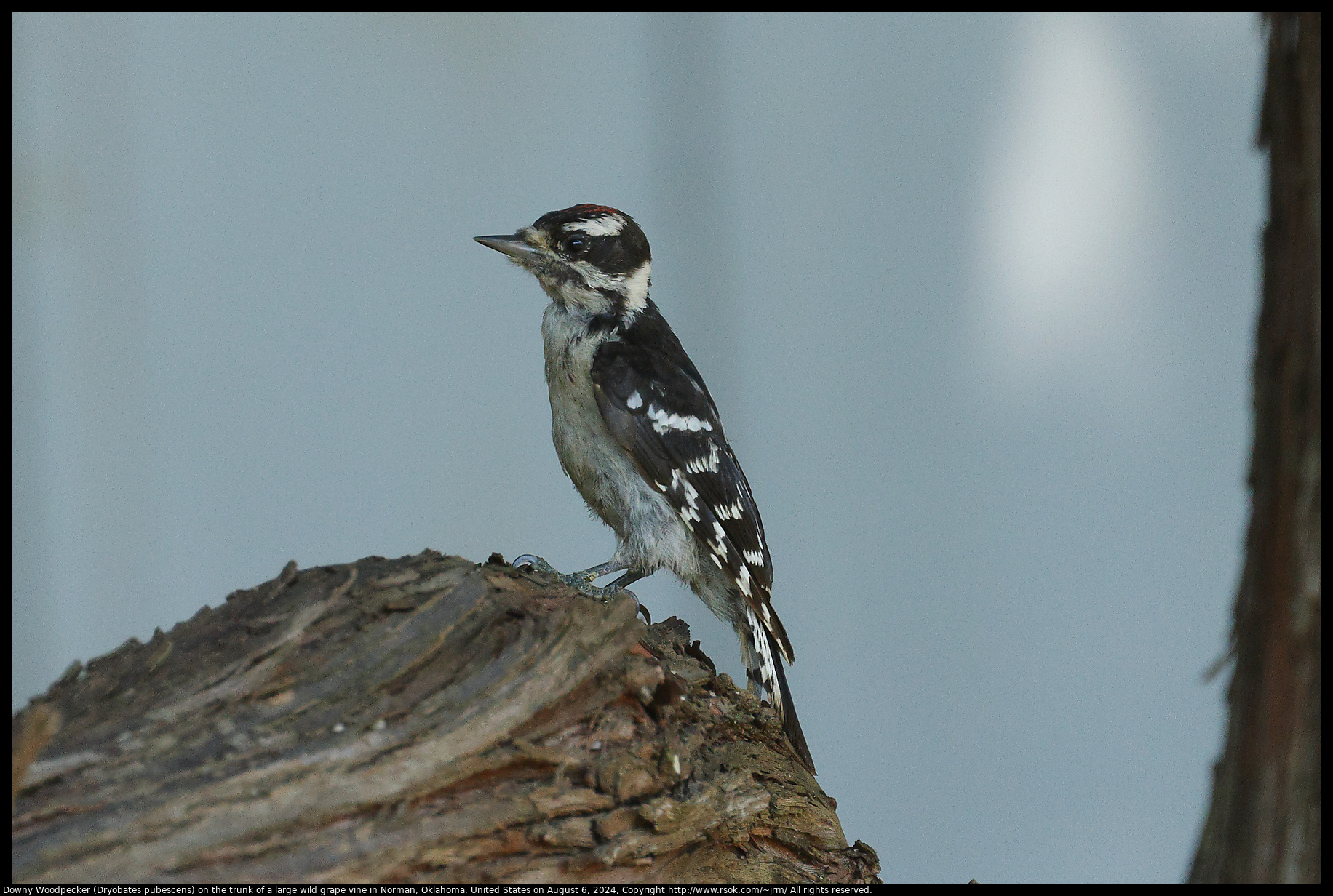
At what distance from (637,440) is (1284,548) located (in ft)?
5.53

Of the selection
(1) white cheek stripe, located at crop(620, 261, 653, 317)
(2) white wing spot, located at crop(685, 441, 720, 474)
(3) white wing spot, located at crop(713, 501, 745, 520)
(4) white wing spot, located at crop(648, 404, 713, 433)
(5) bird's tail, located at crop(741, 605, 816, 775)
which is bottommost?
(5) bird's tail, located at crop(741, 605, 816, 775)

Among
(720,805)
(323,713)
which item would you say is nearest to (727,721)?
(720,805)

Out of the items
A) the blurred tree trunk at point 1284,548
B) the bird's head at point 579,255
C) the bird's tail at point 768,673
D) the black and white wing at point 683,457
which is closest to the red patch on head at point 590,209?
the bird's head at point 579,255

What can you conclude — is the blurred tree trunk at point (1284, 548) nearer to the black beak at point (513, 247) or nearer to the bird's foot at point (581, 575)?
the bird's foot at point (581, 575)

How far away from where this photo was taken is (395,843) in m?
1.52

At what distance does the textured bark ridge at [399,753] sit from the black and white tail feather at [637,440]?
65 cm

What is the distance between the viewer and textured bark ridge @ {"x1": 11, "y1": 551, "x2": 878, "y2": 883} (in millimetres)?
1430

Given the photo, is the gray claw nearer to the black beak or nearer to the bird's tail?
the bird's tail

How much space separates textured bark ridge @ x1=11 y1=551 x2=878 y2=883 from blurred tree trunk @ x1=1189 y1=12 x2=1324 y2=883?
90 cm

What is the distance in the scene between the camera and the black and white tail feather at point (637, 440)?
8.98ft

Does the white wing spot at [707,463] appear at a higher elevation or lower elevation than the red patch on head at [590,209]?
lower

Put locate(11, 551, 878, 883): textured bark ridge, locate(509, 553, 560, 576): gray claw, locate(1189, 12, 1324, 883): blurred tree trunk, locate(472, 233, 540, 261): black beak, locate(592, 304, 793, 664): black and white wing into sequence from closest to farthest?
1. locate(1189, 12, 1324, 883): blurred tree trunk
2. locate(11, 551, 878, 883): textured bark ridge
3. locate(509, 553, 560, 576): gray claw
4. locate(592, 304, 793, 664): black and white wing
5. locate(472, 233, 540, 261): black beak

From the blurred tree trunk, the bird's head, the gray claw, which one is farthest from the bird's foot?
the blurred tree trunk

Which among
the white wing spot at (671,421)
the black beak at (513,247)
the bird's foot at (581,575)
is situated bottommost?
the bird's foot at (581,575)
